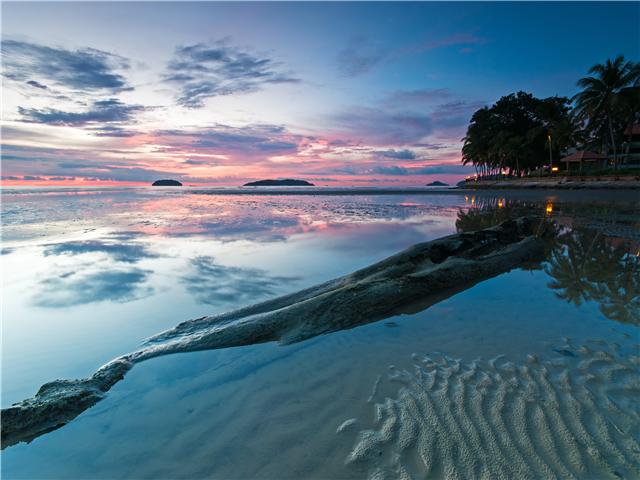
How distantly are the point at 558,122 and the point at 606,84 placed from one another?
10775 mm

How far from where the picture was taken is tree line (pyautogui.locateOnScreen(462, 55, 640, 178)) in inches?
1224

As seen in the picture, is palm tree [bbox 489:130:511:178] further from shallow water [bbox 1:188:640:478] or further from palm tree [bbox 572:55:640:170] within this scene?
shallow water [bbox 1:188:640:478]

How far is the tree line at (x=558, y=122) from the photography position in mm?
31094

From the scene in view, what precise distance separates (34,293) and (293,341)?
480cm

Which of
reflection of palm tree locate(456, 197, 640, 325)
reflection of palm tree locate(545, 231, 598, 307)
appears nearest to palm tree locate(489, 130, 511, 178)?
reflection of palm tree locate(456, 197, 640, 325)

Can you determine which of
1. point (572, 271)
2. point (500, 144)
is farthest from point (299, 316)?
point (500, 144)

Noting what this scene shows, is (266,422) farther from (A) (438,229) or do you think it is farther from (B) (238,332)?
(A) (438,229)

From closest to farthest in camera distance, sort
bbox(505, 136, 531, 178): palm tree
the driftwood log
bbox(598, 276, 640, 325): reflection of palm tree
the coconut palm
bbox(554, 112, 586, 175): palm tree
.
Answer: the driftwood log < bbox(598, 276, 640, 325): reflection of palm tree < bbox(554, 112, 586, 175): palm tree < the coconut palm < bbox(505, 136, 531, 178): palm tree

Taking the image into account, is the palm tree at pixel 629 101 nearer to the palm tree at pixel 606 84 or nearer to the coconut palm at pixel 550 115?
the palm tree at pixel 606 84

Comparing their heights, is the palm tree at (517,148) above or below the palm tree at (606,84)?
below

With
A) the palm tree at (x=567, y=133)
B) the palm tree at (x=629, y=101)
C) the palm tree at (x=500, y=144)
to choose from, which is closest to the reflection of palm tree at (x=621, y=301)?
the palm tree at (x=629, y=101)

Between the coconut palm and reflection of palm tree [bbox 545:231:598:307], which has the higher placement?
the coconut palm

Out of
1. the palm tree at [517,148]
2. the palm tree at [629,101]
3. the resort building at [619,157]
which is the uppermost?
the palm tree at [629,101]

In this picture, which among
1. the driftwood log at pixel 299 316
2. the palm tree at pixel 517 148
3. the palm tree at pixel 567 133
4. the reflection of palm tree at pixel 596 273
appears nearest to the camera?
the driftwood log at pixel 299 316
